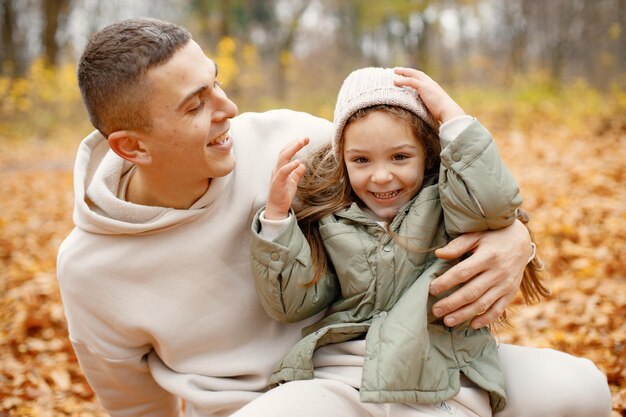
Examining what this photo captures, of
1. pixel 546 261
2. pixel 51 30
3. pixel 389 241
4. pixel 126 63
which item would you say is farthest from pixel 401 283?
pixel 51 30

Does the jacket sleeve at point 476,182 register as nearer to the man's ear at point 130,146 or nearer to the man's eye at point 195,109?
the man's eye at point 195,109

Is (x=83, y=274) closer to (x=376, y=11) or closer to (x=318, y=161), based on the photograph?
(x=318, y=161)

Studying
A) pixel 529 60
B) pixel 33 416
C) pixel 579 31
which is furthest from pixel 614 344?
pixel 529 60

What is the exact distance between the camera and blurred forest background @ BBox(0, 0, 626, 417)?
12.7 ft

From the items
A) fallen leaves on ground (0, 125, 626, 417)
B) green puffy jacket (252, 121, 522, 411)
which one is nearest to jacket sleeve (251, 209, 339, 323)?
green puffy jacket (252, 121, 522, 411)

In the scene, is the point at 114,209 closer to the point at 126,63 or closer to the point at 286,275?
the point at 126,63

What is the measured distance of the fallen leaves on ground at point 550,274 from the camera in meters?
3.48

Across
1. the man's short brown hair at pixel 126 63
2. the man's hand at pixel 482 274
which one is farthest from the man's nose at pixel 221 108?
the man's hand at pixel 482 274

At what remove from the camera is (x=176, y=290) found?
225 cm

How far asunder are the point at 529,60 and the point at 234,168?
17684 mm

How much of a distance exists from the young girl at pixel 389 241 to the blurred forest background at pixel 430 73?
2.74ft

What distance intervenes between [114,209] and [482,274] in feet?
4.37

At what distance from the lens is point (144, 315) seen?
222cm

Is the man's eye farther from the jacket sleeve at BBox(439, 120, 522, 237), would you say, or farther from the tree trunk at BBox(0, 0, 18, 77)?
the tree trunk at BBox(0, 0, 18, 77)
